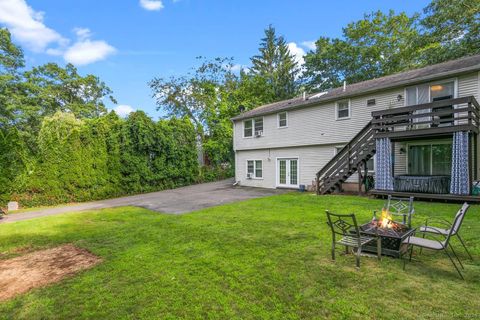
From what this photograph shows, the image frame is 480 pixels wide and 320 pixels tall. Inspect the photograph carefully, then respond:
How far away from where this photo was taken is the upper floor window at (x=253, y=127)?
18359 millimetres

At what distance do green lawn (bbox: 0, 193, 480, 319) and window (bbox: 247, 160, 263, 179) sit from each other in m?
11.8

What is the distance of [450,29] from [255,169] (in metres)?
17.6

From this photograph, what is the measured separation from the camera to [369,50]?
26438mm

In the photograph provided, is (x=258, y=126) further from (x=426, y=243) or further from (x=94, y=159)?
(x=426, y=243)

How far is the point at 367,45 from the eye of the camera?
1084 inches

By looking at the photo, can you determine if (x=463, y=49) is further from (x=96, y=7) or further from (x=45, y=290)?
(x=45, y=290)

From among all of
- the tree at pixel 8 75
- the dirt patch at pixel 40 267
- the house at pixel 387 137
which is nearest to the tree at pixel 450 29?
the house at pixel 387 137

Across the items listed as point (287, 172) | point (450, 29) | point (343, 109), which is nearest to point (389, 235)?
point (343, 109)

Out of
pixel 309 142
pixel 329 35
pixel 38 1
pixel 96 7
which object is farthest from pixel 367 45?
pixel 38 1

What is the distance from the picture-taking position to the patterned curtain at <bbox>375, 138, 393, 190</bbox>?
420 inches

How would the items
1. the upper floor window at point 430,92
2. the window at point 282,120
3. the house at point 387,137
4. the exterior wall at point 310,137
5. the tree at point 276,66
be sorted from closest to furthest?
the house at point 387,137
the upper floor window at point 430,92
the exterior wall at point 310,137
the window at point 282,120
the tree at point 276,66

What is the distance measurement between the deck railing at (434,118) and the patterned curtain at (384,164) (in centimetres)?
37

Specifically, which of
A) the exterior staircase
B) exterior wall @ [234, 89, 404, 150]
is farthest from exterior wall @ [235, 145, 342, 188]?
the exterior staircase

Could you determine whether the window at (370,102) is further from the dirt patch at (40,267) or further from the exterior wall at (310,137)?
the dirt patch at (40,267)
